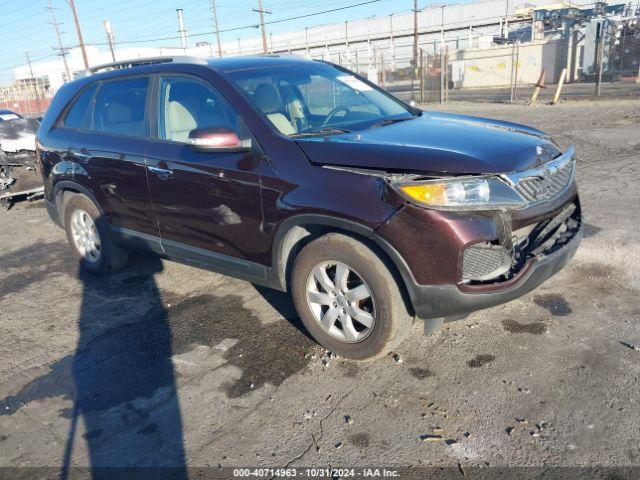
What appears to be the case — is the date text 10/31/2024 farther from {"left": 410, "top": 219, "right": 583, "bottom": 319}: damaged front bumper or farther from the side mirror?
the side mirror

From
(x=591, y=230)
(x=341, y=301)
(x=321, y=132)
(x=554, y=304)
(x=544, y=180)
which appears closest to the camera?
(x=544, y=180)

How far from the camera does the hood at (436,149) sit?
279 cm

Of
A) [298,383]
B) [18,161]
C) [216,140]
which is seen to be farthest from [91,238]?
[18,161]

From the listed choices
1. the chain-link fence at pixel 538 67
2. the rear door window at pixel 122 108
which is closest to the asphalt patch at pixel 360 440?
the rear door window at pixel 122 108

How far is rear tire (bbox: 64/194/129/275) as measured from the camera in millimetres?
4844

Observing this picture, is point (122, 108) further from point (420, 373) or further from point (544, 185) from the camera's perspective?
point (544, 185)

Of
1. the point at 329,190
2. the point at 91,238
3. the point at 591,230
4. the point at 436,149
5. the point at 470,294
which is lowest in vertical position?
the point at 591,230

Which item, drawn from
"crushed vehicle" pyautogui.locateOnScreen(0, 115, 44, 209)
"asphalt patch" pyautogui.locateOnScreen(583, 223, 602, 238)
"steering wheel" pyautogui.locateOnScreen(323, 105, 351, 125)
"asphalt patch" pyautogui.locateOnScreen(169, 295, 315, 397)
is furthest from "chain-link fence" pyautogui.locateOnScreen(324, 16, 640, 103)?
"asphalt patch" pyautogui.locateOnScreen(169, 295, 315, 397)

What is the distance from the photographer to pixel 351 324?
3.21m

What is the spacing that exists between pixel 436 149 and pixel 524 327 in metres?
1.49

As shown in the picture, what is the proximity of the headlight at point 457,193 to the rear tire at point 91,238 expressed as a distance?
320 centimetres

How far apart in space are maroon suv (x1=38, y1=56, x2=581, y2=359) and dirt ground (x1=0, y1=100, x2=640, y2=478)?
0.39m

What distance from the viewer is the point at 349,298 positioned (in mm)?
3137

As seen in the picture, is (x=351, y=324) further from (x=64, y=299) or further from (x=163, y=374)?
(x=64, y=299)
